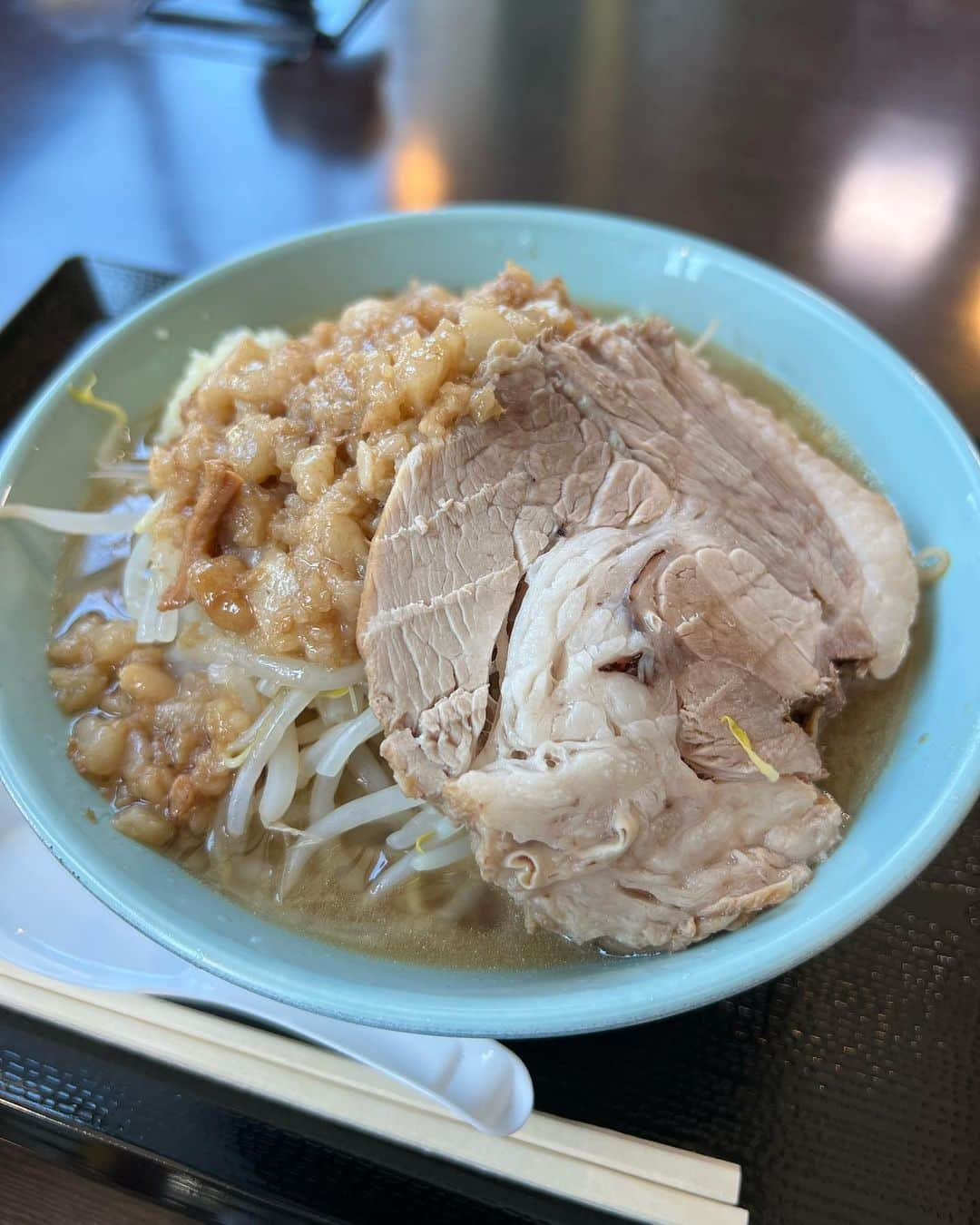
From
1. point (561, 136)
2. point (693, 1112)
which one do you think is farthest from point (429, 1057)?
point (561, 136)

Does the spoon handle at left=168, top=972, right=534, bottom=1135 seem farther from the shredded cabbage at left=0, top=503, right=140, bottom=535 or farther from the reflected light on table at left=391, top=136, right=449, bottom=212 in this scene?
the reflected light on table at left=391, top=136, right=449, bottom=212

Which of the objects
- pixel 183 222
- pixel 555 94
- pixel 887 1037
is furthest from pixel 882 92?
pixel 887 1037

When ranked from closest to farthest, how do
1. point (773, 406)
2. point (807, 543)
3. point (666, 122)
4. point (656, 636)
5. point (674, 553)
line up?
1. point (656, 636)
2. point (674, 553)
3. point (807, 543)
4. point (773, 406)
5. point (666, 122)

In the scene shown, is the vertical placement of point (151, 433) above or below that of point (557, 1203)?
above

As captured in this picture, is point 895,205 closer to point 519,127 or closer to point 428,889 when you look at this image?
point 519,127

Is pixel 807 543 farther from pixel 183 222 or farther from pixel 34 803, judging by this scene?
pixel 183 222

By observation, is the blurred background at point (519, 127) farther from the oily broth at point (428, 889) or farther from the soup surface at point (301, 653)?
the soup surface at point (301, 653)
